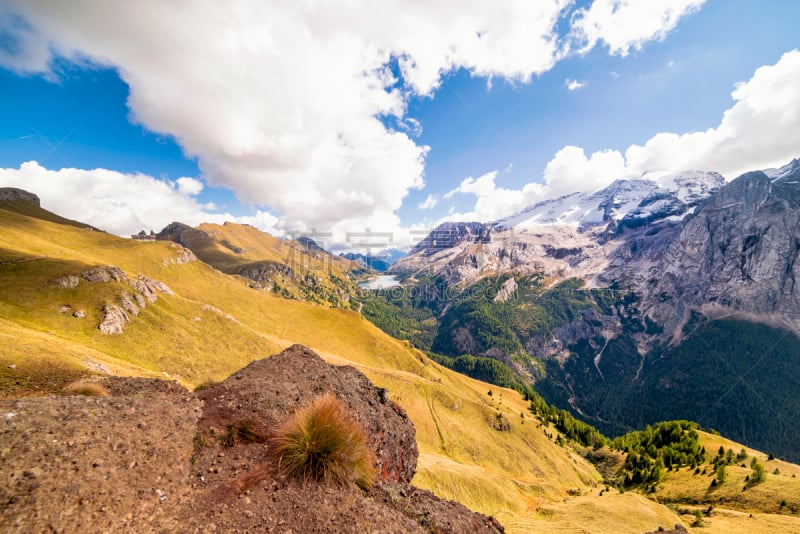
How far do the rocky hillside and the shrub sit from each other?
33 cm

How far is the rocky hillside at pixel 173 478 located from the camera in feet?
23.7

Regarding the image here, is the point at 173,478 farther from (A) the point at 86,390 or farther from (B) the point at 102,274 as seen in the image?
(B) the point at 102,274

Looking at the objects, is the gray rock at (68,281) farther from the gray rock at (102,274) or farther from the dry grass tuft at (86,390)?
the dry grass tuft at (86,390)

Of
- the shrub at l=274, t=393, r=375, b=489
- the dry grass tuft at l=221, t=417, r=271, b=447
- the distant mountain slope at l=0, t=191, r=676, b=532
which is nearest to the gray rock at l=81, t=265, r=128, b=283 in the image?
the distant mountain slope at l=0, t=191, r=676, b=532

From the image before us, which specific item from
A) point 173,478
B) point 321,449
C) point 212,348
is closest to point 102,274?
point 212,348

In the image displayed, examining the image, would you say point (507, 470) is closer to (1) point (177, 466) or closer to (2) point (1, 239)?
(1) point (177, 466)

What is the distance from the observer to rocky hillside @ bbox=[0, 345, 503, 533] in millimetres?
7223

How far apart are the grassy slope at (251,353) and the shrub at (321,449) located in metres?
20.6

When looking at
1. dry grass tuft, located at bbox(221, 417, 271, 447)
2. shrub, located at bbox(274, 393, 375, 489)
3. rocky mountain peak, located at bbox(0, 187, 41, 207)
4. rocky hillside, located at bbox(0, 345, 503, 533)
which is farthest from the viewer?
rocky mountain peak, located at bbox(0, 187, 41, 207)

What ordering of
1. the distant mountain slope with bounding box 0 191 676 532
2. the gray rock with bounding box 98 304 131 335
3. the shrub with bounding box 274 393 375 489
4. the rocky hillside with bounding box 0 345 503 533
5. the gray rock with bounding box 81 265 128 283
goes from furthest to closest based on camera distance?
the gray rock with bounding box 81 265 128 283 → the gray rock with bounding box 98 304 131 335 → the distant mountain slope with bounding box 0 191 676 532 → the shrub with bounding box 274 393 375 489 → the rocky hillside with bounding box 0 345 503 533

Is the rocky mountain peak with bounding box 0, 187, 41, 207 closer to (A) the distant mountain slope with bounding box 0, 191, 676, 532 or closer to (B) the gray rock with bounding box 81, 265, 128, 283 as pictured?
(A) the distant mountain slope with bounding box 0, 191, 676, 532

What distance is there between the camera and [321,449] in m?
10.6

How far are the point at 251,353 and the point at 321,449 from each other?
83048mm

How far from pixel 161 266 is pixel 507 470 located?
155m
